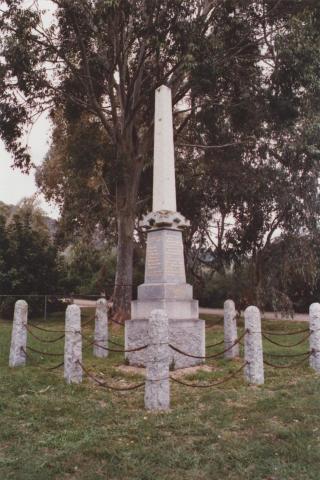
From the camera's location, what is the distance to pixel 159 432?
5320mm

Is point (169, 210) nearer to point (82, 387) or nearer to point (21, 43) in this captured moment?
point (82, 387)

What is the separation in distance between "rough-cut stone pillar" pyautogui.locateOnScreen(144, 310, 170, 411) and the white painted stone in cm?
377

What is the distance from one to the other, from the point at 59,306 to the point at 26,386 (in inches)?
585

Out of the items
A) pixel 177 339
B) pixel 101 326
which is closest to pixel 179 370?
pixel 177 339

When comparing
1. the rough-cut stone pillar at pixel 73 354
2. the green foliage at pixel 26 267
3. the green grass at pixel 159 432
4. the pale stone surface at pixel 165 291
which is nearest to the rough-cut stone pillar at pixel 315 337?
→ the green grass at pixel 159 432

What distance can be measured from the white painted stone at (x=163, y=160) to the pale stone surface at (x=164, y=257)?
63cm

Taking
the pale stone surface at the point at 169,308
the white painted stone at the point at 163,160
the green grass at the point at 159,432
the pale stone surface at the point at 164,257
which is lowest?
the green grass at the point at 159,432

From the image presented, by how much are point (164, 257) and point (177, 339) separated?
1.56 m

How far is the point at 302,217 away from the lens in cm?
1886

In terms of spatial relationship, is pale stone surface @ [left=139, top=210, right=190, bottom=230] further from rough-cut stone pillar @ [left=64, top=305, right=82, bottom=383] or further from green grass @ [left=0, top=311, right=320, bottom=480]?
green grass @ [left=0, top=311, right=320, bottom=480]

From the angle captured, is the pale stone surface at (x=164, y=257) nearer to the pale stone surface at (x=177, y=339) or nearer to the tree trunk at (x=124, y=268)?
the pale stone surface at (x=177, y=339)

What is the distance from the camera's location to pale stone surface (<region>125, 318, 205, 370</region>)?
8875 mm

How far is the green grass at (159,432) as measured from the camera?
171 inches

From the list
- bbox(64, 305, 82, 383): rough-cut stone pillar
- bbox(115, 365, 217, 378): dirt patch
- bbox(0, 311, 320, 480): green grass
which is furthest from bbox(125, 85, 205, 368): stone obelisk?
bbox(64, 305, 82, 383): rough-cut stone pillar
